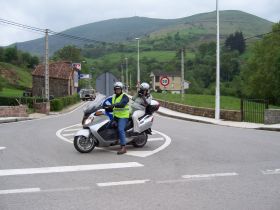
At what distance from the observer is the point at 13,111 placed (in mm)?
28797

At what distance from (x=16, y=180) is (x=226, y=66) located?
125 metres

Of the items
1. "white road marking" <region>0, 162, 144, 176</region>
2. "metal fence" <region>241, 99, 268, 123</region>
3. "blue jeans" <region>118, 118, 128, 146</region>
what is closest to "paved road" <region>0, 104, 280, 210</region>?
"white road marking" <region>0, 162, 144, 176</region>

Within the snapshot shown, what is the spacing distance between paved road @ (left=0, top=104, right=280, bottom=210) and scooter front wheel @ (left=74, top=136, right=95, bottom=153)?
0.69 feet

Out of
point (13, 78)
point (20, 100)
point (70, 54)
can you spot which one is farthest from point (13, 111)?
point (70, 54)

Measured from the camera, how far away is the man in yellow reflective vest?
1082cm

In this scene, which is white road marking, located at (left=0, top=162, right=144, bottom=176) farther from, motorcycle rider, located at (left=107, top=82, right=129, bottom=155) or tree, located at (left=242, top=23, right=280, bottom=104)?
tree, located at (left=242, top=23, right=280, bottom=104)

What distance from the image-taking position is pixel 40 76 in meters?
74.9

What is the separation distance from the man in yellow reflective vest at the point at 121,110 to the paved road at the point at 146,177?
0.41m

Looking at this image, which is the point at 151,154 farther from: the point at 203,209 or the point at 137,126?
the point at 203,209

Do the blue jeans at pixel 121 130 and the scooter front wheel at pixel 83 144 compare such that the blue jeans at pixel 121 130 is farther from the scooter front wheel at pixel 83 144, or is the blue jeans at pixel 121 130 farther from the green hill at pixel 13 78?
the green hill at pixel 13 78

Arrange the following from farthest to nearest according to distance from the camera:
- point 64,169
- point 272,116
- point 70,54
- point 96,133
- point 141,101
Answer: point 70,54 < point 272,116 < point 141,101 < point 96,133 < point 64,169

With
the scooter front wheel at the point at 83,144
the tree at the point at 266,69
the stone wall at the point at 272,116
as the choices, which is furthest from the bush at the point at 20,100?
the tree at the point at 266,69

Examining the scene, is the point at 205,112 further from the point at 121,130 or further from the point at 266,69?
the point at 266,69

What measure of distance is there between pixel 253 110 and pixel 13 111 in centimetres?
1503
